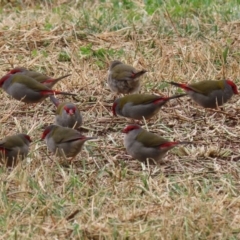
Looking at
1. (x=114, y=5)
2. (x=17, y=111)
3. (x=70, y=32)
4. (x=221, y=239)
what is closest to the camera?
(x=221, y=239)

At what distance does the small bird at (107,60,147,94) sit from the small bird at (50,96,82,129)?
3.28 feet

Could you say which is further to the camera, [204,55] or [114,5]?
[114,5]

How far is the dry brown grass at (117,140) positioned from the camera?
5.99 meters

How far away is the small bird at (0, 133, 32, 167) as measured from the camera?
7188mm

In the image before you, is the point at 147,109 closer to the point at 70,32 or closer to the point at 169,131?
the point at 169,131

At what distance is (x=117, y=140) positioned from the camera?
806 centimetres

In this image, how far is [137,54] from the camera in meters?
10.2

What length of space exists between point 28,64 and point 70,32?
90 centimetres

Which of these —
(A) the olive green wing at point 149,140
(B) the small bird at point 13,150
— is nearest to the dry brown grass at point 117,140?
(B) the small bird at point 13,150

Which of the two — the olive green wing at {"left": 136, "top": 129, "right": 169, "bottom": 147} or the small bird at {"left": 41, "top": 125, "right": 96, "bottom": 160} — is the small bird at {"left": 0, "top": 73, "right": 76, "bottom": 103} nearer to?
the small bird at {"left": 41, "top": 125, "right": 96, "bottom": 160}

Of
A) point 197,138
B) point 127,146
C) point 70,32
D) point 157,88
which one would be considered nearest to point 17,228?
point 127,146

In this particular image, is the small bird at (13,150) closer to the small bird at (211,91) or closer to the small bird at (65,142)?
the small bird at (65,142)

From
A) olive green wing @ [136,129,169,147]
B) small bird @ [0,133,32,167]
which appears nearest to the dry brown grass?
small bird @ [0,133,32,167]

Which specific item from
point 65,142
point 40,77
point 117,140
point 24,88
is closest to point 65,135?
point 65,142
